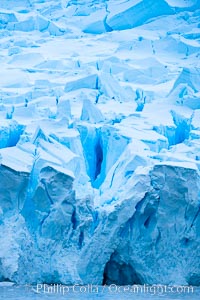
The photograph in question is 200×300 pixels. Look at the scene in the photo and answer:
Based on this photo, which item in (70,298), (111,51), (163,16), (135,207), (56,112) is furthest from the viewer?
(163,16)

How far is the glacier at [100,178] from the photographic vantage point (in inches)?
168

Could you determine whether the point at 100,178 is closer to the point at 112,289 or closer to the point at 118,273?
the point at 118,273

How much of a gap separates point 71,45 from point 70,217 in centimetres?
468

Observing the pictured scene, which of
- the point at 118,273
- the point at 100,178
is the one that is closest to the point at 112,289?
the point at 118,273

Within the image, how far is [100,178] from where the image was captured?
4934 millimetres

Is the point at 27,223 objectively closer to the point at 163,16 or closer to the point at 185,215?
the point at 185,215

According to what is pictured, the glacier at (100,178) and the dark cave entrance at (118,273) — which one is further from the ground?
the glacier at (100,178)

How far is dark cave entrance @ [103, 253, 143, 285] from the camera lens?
4.33 m

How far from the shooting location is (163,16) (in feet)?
30.4

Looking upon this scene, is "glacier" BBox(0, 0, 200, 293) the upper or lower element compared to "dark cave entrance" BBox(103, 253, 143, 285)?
upper

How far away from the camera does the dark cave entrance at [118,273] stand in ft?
14.2

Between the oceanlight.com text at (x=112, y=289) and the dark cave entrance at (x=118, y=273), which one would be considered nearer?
the oceanlight.com text at (x=112, y=289)

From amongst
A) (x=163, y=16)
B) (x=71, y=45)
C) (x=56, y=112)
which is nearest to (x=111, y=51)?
(x=71, y=45)

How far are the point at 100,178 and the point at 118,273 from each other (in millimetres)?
867
